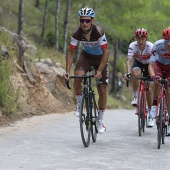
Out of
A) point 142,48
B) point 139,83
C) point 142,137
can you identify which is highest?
point 142,48

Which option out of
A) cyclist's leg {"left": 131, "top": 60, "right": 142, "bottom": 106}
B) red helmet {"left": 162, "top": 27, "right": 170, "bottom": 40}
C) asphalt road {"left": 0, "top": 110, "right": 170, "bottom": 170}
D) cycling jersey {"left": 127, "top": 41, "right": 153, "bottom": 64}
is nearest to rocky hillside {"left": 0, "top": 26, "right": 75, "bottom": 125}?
asphalt road {"left": 0, "top": 110, "right": 170, "bottom": 170}

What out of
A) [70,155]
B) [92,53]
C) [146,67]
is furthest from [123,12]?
[70,155]

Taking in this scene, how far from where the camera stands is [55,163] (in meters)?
7.37

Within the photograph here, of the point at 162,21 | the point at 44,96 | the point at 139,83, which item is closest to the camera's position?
the point at 139,83

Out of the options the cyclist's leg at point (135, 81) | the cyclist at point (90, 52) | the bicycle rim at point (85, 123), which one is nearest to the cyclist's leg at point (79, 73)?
the cyclist at point (90, 52)

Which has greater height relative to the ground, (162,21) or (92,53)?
(162,21)

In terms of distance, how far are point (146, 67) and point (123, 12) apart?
19.4m

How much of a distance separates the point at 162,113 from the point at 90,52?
171 cm

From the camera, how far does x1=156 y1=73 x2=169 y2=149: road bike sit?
9.30m

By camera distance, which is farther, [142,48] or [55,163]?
[142,48]

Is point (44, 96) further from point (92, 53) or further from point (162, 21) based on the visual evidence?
point (162, 21)

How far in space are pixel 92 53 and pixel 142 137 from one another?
245 cm

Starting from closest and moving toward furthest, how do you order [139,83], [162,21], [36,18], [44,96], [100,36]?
[100,36] → [139,83] → [44,96] → [162,21] → [36,18]

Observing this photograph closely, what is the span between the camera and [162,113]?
940 cm
